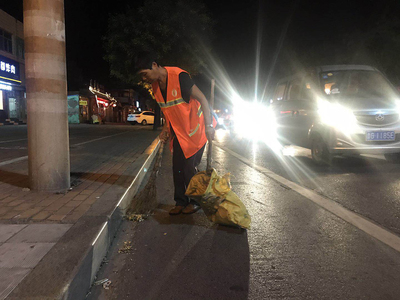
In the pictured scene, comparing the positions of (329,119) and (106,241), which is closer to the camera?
(106,241)

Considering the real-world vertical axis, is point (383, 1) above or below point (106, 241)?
above

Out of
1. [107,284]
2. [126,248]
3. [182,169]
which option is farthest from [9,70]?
[107,284]

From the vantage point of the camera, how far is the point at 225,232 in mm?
3318

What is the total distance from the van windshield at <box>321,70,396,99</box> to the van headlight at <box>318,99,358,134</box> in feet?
1.70

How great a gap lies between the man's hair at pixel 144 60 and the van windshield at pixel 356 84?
4.78 m

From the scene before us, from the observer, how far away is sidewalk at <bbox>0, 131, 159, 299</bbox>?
1.95 m

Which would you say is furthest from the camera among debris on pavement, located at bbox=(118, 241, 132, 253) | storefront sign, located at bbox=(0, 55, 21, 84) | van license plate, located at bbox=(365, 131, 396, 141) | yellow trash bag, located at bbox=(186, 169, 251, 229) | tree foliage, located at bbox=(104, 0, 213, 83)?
storefront sign, located at bbox=(0, 55, 21, 84)

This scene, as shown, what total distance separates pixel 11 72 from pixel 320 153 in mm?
27519

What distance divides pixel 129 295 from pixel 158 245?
82cm

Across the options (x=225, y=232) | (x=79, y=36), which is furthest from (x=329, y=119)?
(x=79, y=36)

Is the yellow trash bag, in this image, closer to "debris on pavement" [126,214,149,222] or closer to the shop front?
"debris on pavement" [126,214,149,222]

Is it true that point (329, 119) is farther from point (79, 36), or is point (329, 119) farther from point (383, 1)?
point (79, 36)

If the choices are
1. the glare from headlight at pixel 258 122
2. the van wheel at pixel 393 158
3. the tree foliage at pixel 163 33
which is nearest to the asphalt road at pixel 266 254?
the van wheel at pixel 393 158

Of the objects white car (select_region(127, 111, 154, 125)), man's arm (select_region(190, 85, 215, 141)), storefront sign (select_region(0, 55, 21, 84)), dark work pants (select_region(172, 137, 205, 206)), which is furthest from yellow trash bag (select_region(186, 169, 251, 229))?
white car (select_region(127, 111, 154, 125))
